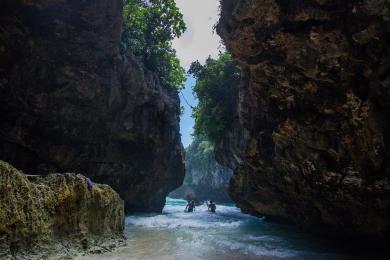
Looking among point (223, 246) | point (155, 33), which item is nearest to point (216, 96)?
point (155, 33)

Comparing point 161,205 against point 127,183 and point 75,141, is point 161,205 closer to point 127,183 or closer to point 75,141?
point 127,183

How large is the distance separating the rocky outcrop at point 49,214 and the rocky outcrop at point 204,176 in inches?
1711

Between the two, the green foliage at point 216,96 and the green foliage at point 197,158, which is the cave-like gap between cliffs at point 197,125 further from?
the green foliage at point 197,158

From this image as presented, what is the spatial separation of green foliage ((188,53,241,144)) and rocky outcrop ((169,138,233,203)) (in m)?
30.1

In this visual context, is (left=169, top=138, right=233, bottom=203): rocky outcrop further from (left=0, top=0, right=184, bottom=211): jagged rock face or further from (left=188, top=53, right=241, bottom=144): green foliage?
(left=0, top=0, right=184, bottom=211): jagged rock face

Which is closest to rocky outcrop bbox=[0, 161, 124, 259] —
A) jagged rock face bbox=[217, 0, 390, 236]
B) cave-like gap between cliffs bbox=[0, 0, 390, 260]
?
cave-like gap between cliffs bbox=[0, 0, 390, 260]

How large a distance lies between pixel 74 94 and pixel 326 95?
12773 millimetres

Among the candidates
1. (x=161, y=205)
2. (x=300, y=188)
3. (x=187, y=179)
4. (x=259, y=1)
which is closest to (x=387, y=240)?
(x=300, y=188)

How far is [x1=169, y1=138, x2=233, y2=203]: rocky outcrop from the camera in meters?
56.2

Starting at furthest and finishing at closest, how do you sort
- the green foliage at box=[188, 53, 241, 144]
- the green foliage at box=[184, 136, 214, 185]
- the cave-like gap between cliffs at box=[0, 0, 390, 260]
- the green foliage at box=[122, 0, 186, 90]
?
the green foliage at box=[184, 136, 214, 185] → the green foliage at box=[122, 0, 186, 90] → the green foliage at box=[188, 53, 241, 144] → the cave-like gap between cliffs at box=[0, 0, 390, 260]

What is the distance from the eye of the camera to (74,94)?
18469mm

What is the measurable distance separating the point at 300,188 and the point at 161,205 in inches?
650

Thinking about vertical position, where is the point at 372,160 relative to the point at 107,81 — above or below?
below

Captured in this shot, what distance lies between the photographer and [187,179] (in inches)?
2699
